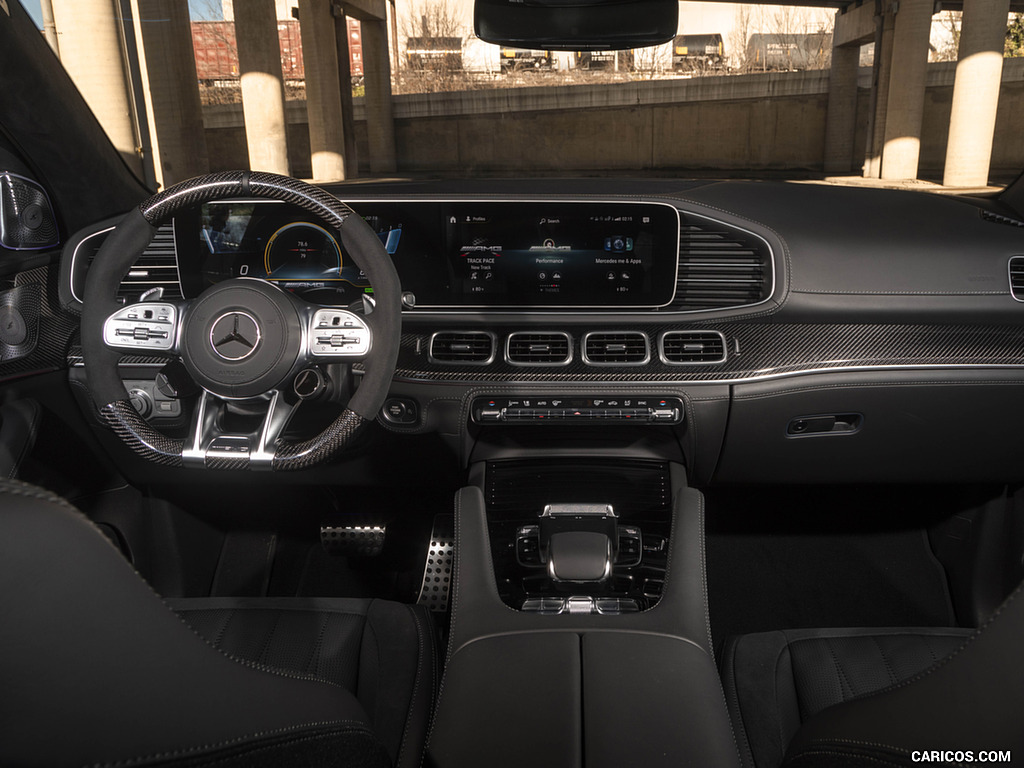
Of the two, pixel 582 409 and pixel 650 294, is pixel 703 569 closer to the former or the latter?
pixel 582 409

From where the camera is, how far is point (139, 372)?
216cm

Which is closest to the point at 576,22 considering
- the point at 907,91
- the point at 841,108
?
the point at 907,91

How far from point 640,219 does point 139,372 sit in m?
1.43

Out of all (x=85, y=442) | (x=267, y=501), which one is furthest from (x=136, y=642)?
(x=267, y=501)

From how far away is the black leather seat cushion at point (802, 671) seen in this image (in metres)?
1.61

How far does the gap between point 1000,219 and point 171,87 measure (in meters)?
2.41

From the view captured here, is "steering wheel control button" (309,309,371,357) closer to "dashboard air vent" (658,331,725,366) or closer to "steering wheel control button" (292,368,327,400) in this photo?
"steering wheel control button" (292,368,327,400)

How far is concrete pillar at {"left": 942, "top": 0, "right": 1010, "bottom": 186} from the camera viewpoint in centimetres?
341

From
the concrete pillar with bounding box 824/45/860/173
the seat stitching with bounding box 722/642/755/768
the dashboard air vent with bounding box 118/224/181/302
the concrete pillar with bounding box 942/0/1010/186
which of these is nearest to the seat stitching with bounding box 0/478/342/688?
the seat stitching with bounding box 722/642/755/768

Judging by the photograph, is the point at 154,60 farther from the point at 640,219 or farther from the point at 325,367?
the point at 640,219

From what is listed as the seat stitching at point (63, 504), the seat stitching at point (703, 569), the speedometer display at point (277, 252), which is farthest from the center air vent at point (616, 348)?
the seat stitching at point (63, 504)

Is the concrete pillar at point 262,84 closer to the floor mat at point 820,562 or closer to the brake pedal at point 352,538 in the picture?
the brake pedal at point 352,538

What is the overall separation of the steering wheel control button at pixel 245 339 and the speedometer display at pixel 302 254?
1.94 ft

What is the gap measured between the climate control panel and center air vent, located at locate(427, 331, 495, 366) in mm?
114
